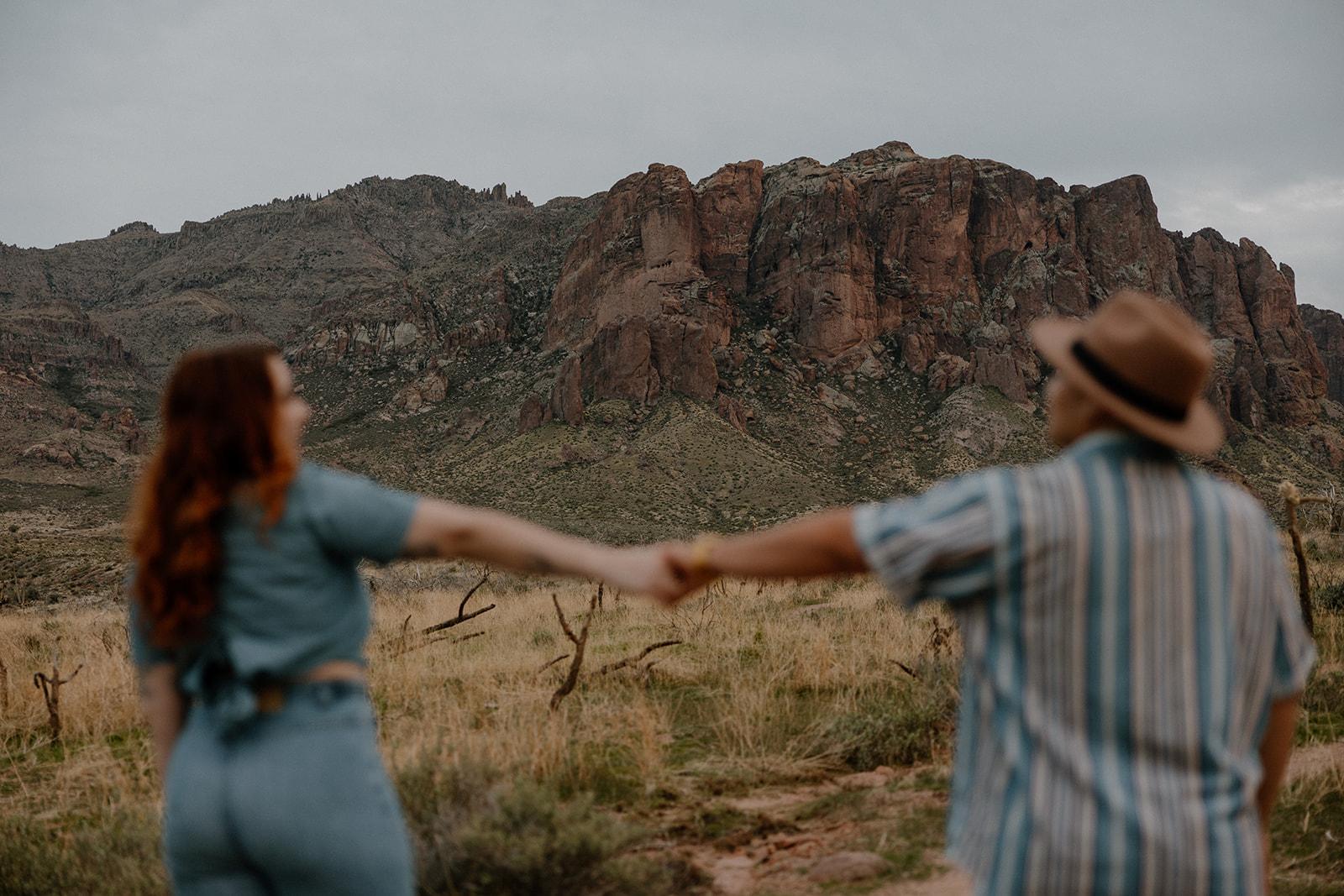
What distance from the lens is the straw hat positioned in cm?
151

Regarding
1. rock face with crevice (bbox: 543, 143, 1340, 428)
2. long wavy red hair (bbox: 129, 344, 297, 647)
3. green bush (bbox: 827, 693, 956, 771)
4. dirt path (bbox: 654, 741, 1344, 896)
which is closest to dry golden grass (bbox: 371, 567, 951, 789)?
green bush (bbox: 827, 693, 956, 771)

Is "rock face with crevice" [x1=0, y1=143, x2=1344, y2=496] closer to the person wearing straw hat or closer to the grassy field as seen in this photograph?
the grassy field

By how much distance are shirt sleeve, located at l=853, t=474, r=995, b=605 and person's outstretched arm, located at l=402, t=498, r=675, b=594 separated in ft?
1.94

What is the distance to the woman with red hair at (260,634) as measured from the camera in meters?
1.65

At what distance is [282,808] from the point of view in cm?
163

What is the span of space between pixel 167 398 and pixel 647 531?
45.8m

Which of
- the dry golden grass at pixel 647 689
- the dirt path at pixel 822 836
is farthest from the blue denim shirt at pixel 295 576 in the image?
the dirt path at pixel 822 836

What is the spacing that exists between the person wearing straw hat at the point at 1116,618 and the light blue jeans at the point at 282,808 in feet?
3.63

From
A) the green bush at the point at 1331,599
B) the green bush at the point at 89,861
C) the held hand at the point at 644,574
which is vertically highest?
the held hand at the point at 644,574

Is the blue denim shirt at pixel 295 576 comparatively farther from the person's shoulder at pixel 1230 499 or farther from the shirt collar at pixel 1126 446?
the person's shoulder at pixel 1230 499

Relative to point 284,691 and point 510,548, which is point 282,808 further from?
point 510,548

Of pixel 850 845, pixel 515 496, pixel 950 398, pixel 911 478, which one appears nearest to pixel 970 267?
pixel 950 398

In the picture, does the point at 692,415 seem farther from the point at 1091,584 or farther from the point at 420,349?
the point at 1091,584

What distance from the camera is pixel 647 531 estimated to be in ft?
155
